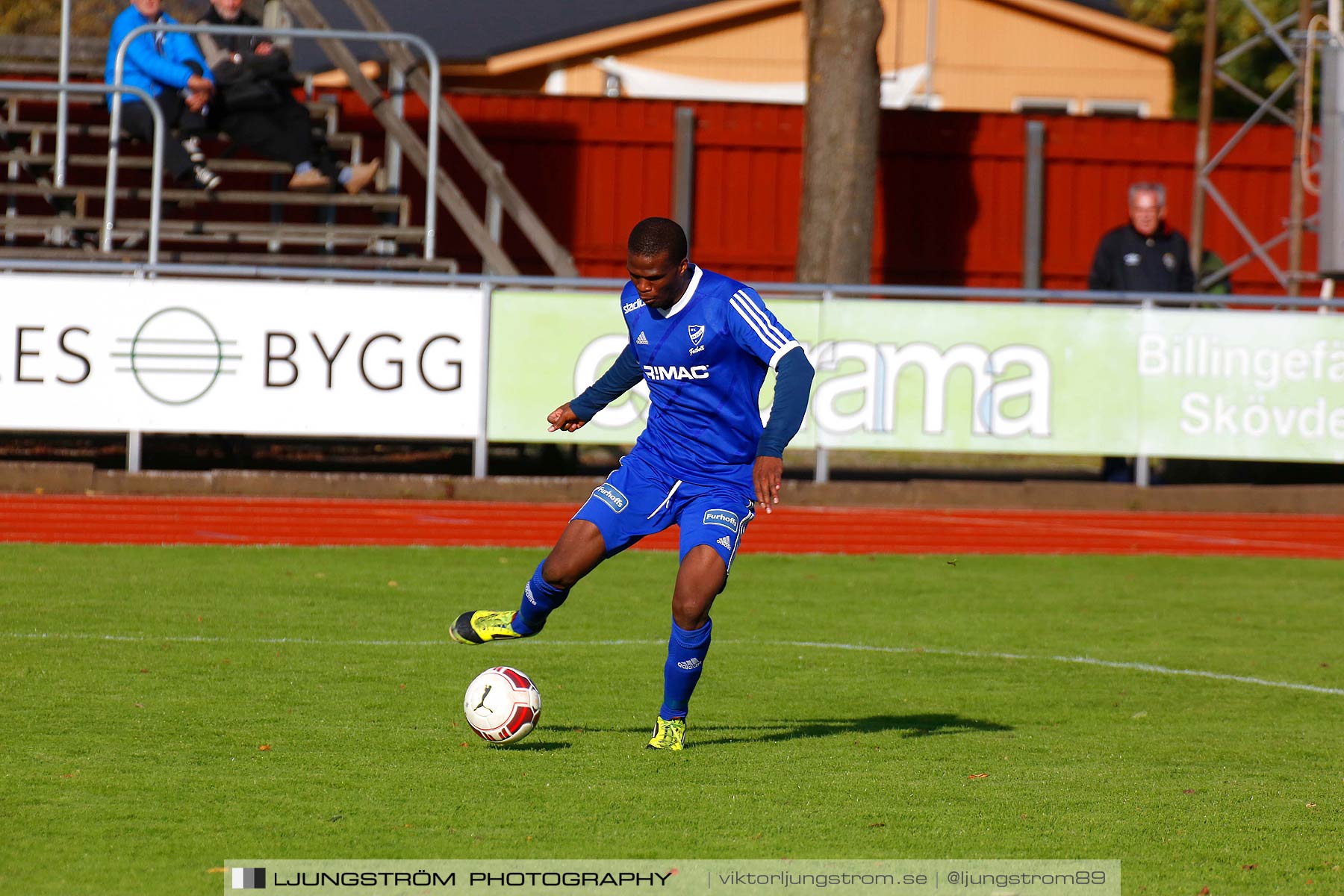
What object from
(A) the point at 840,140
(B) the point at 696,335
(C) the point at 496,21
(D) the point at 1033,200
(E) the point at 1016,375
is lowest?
(B) the point at 696,335

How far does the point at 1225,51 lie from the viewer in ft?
124

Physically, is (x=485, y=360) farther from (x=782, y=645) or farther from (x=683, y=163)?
(x=683, y=163)

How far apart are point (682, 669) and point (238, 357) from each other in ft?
29.1

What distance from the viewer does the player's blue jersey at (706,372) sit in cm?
689

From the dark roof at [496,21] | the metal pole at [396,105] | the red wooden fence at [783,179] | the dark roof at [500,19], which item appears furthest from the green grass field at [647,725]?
the dark roof at [500,19]

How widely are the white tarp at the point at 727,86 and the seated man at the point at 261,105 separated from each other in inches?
627

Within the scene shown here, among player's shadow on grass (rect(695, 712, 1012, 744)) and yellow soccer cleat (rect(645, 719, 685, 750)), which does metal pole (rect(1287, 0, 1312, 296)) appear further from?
yellow soccer cleat (rect(645, 719, 685, 750))

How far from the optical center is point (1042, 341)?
1552 centimetres

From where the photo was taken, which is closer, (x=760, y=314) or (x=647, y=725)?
(x=760, y=314)

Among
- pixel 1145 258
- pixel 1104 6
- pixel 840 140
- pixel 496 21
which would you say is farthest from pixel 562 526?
pixel 1104 6

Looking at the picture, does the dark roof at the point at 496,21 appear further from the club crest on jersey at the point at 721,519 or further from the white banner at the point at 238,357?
the club crest on jersey at the point at 721,519

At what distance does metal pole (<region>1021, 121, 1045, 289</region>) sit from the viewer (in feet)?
79.6

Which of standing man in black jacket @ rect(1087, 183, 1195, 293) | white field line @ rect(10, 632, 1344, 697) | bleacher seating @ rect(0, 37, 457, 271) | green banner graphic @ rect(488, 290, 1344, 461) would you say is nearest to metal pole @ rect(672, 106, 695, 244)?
bleacher seating @ rect(0, 37, 457, 271)

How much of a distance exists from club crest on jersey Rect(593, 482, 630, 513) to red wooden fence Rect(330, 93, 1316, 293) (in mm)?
16579
